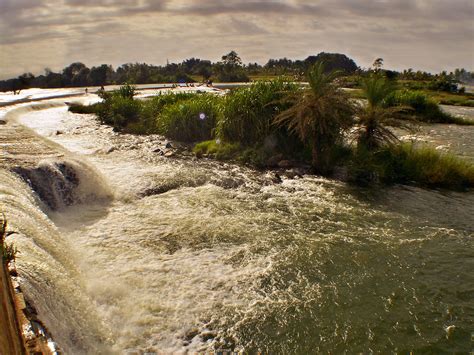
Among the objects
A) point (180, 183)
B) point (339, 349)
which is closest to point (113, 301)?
point (339, 349)

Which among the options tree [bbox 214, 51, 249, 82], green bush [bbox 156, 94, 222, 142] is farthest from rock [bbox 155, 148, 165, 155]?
tree [bbox 214, 51, 249, 82]

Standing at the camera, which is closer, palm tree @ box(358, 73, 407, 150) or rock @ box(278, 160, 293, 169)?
palm tree @ box(358, 73, 407, 150)

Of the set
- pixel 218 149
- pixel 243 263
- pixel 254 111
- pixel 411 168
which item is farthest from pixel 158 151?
pixel 243 263

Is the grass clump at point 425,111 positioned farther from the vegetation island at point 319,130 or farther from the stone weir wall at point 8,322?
the stone weir wall at point 8,322

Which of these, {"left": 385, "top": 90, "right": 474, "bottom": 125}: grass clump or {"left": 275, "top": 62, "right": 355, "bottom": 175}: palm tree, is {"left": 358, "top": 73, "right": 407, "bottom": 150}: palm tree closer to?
{"left": 275, "top": 62, "right": 355, "bottom": 175}: palm tree

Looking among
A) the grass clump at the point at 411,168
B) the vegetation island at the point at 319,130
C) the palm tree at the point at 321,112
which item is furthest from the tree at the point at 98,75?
the grass clump at the point at 411,168

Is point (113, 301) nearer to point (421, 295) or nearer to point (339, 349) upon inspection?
point (339, 349)

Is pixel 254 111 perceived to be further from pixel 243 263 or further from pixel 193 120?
pixel 243 263

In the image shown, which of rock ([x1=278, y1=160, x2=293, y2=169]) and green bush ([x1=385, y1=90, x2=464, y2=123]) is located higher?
green bush ([x1=385, y1=90, x2=464, y2=123])
